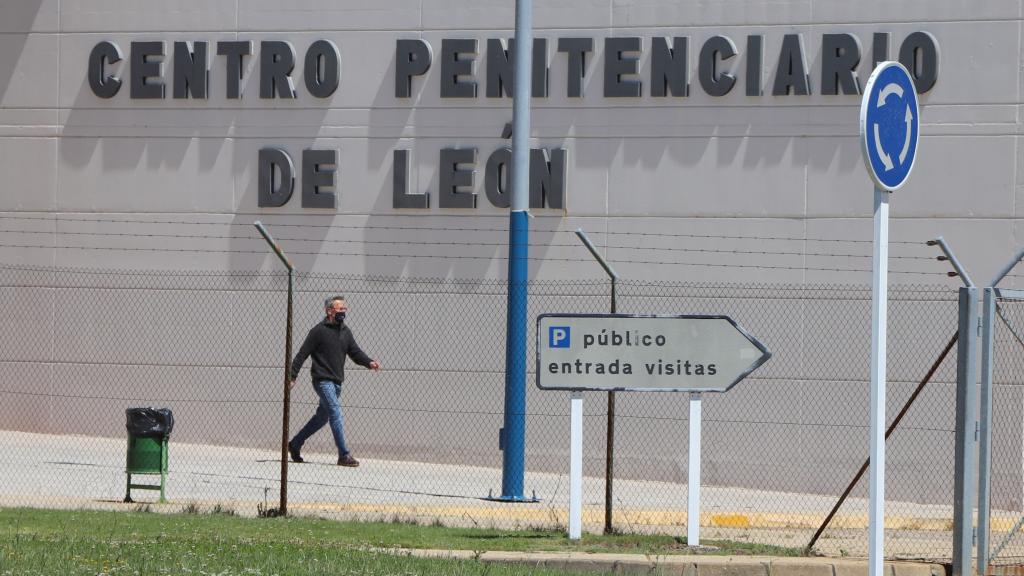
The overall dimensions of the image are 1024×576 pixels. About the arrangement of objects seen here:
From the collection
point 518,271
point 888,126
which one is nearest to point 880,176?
point 888,126

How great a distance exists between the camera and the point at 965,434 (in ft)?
34.5

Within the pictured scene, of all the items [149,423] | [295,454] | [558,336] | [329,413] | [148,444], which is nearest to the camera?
[558,336]

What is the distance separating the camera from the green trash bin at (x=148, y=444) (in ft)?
46.2

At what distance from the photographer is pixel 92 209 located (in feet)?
61.6

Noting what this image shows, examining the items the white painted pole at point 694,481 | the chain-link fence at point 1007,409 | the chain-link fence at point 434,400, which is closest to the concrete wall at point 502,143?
the chain-link fence at point 434,400

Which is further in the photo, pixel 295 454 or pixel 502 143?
pixel 502 143

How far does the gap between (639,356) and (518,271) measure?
141 inches

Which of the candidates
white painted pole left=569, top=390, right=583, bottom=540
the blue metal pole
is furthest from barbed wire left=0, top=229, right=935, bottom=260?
white painted pole left=569, top=390, right=583, bottom=540

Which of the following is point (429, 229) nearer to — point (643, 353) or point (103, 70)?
point (103, 70)

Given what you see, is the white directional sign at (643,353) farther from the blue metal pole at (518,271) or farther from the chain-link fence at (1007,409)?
the chain-link fence at (1007,409)

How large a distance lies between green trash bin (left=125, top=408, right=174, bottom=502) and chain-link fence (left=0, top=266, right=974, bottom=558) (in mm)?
528

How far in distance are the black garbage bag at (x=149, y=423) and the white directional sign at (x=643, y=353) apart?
410 centimetres

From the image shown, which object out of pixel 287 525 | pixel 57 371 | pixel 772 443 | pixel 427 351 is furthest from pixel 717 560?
pixel 57 371

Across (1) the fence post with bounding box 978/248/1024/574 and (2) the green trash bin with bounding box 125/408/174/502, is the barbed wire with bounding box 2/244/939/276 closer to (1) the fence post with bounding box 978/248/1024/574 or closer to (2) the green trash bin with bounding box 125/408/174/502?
(2) the green trash bin with bounding box 125/408/174/502
